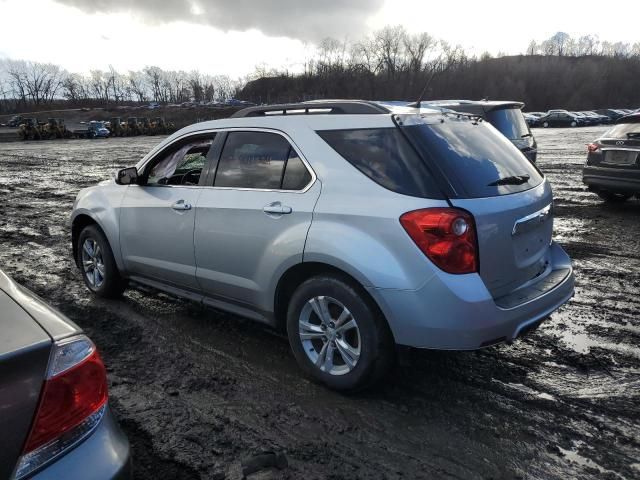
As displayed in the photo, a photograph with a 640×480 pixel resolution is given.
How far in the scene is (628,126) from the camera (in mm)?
8742

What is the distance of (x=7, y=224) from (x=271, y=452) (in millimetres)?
8532

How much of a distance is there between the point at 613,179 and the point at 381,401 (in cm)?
749

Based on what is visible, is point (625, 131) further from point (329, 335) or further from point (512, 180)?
point (329, 335)

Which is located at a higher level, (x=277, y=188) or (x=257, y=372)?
(x=277, y=188)

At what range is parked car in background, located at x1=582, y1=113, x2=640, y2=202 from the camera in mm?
8462

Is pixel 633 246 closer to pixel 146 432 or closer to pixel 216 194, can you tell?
pixel 216 194

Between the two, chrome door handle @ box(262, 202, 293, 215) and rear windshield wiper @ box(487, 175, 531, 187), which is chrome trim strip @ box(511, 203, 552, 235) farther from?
chrome door handle @ box(262, 202, 293, 215)

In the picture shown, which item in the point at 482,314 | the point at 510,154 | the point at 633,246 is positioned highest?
the point at 510,154

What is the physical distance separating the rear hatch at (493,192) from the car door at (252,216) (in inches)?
32.8

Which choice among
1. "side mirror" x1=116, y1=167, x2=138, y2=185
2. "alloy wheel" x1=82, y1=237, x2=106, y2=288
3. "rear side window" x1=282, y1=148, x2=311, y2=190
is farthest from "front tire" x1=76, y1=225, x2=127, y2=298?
"rear side window" x1=282, y1=148, x2=311, y2=190

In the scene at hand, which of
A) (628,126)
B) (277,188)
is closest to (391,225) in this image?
(277,188)

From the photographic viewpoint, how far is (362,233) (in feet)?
10.1

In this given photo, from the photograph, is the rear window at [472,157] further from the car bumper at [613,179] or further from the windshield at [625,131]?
the windshield at [625,131]

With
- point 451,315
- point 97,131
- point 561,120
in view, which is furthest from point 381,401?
point 561,120
